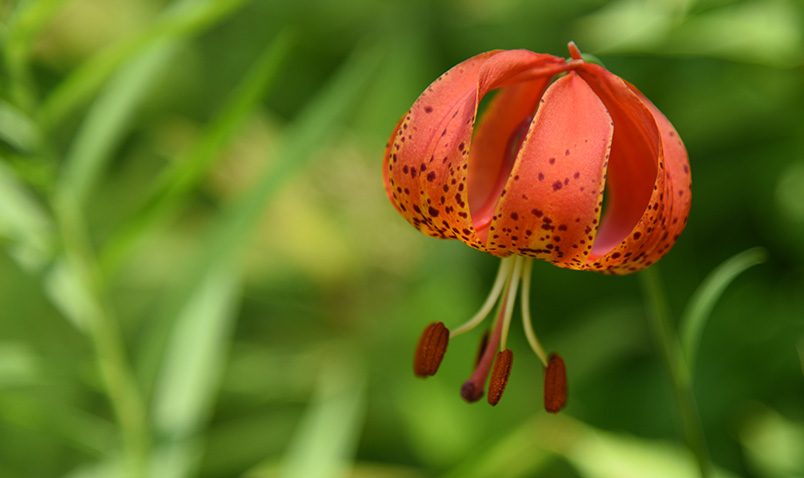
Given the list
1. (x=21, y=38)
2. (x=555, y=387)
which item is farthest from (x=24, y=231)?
(x=555, y=387)

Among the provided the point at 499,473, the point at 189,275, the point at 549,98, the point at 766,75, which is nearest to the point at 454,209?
the point at 549,98

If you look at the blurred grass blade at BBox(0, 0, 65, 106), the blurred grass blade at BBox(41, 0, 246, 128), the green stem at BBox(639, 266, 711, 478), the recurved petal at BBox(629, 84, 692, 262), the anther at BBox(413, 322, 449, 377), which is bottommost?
the green stem at BBox(639, 266, 711, 478)

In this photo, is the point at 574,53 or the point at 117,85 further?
the point at 117,85

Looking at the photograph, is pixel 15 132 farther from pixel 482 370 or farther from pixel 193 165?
pixel 482 370

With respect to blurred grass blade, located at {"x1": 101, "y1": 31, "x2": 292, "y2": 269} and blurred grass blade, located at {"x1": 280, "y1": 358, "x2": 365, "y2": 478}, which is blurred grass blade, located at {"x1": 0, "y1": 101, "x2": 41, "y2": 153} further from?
blurred grass blade, located at {"x1": 280, "y1": 358, "x2": 365, "y2": 478}

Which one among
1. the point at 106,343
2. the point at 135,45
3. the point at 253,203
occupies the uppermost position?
the point at 135,45

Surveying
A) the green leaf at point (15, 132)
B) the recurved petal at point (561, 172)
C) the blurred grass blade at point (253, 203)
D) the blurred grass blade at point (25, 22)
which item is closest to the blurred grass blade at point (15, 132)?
the green leaf at point (15, 132)

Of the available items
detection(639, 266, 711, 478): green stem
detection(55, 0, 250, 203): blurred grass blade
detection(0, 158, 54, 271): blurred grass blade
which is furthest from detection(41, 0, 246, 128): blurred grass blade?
detection(639, 266, 711, 478): green stem
